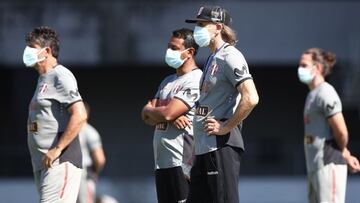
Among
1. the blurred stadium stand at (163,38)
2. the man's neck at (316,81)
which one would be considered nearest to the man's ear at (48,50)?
the man's neck at (316,81)

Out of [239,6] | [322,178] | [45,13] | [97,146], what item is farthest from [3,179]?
[322,178]

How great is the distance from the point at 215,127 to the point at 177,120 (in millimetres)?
1061

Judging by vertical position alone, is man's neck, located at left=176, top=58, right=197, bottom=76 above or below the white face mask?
below

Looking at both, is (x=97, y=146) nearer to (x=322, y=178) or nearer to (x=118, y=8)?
(x=322, y=178)

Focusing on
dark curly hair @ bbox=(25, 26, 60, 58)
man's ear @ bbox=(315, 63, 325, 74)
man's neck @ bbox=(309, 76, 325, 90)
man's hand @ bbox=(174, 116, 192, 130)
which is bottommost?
man's hand @ bbox=(174, 116, 192, 130)

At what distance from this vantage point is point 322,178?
26.5ft

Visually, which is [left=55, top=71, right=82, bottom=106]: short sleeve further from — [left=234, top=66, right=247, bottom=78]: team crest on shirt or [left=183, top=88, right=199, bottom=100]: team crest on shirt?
[left=234, top=66, right=247, bottom=78]: team crest on shirt

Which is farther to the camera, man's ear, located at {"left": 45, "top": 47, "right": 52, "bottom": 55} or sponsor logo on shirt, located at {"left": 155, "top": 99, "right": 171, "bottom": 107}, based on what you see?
sponsor logo on shirt, located at {"left": 155, "top": 99, "right": 171, "bottom": 107}

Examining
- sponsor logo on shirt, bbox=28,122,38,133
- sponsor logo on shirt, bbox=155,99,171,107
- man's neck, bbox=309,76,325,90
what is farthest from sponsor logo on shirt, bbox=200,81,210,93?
man's neck, bbox=309,76,325,90

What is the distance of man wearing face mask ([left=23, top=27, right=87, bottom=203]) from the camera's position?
6.75 m

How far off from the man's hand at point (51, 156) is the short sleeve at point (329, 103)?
8.30 ft

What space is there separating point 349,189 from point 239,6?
4.37 metres

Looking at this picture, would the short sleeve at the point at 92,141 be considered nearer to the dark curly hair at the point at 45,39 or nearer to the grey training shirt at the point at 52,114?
the dark curly hair at the point at 45,39

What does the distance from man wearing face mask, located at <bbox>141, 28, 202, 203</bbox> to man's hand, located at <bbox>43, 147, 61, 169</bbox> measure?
33.6 inches
